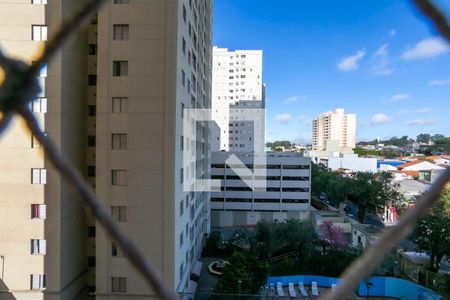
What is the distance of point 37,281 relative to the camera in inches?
141

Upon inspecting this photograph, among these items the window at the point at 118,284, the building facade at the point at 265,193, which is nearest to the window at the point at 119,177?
the window at the point at 118,284

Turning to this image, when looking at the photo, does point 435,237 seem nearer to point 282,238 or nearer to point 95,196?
point 282,238

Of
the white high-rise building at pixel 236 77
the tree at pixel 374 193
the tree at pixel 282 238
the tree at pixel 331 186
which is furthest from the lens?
the white high-rise building at pixel 236 77

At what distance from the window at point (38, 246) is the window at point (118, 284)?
98 centimetres

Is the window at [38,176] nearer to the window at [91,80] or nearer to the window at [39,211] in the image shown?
the window at [39,211]

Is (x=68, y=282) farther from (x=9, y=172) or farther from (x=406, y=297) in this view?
(x=406, y=297)

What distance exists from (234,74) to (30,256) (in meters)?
20.9

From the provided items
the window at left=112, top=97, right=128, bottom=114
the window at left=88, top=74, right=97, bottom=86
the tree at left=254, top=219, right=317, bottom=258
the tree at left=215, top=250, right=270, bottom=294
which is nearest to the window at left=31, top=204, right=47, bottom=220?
the window at left=112, top=97, right=128, bottom=114

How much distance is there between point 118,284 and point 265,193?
8.50m

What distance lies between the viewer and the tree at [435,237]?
7.07m

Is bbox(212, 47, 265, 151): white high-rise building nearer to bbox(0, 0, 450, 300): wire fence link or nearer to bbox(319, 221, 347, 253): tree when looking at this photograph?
bbox(319, 221, 347, 253): tree

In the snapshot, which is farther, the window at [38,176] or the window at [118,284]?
the window at [118,284]

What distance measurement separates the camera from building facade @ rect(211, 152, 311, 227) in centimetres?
1168

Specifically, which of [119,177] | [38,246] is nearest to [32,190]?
[38,246]
